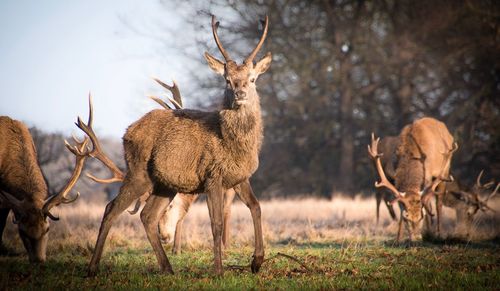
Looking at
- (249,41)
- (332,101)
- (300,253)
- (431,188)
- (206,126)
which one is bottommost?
(300,253)

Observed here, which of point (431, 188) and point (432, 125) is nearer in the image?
point (431, 188)

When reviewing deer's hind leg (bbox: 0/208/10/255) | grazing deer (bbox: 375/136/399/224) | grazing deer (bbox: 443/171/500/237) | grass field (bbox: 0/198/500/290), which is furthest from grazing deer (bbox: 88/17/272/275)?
grazing deer (bbox: 443/171/500/237)

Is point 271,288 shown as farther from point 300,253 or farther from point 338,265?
point 300,253

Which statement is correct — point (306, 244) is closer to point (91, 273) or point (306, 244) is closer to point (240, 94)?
point (240, 94)

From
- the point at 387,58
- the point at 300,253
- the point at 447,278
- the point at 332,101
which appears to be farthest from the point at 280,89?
the point at 447,278

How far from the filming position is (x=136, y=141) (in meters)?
8.19

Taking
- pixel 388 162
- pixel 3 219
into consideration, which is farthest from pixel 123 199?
pixel 388 162

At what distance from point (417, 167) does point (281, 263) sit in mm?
6381

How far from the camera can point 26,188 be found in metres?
10.2

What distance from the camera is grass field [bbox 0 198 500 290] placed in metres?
6.95

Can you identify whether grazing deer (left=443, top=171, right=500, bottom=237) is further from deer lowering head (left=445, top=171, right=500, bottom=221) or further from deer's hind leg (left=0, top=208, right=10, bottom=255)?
deer's hind leg (left=0, top=208, right=10, bottom=255)

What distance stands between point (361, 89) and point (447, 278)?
23121 millimetres

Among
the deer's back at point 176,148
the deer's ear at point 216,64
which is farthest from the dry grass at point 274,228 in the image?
the deer's ear at point 216,64

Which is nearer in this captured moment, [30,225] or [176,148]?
[176,148]
